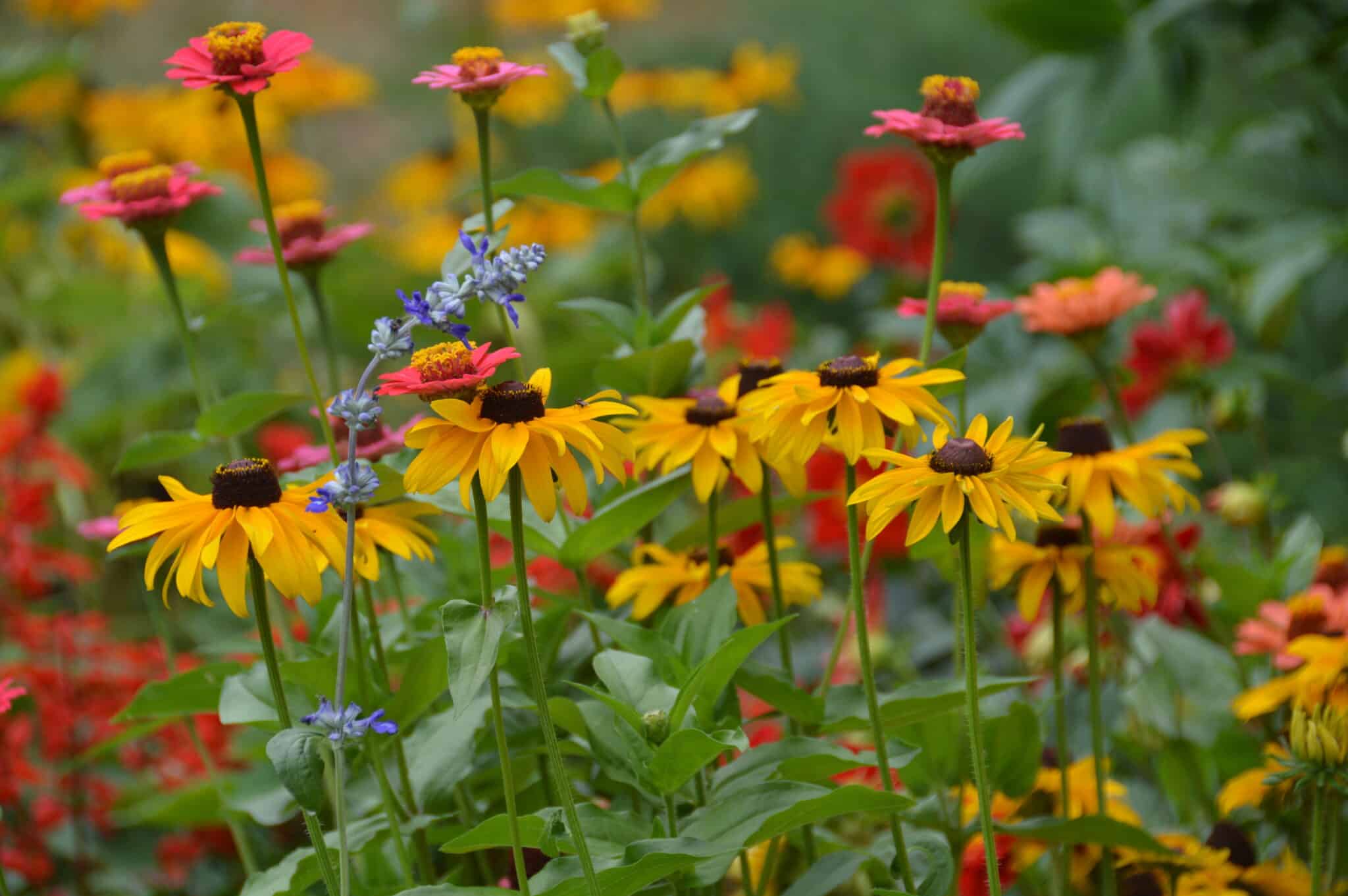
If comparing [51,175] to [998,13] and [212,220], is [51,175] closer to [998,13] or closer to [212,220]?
[212,220]

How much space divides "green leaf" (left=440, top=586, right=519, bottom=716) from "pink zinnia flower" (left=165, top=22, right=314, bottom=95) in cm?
28

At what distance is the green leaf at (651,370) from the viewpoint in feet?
2.58

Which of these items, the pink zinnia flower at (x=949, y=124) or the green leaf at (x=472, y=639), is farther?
the pink zinnia flower at (x=949, y=124)

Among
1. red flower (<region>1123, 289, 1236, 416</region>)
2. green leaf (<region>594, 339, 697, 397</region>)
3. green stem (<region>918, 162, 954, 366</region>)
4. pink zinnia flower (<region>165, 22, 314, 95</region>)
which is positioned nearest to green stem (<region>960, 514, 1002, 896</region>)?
green stem (<region>918, 162, 954, 366</region>)

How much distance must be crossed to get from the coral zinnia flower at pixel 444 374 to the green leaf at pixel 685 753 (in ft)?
0.57

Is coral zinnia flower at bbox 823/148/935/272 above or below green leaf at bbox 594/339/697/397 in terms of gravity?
below

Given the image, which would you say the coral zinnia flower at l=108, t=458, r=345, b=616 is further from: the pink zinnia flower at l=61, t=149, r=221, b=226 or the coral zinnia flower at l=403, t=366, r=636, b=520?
the pink zinnia flower at l=61, t=149, r=221, b=226

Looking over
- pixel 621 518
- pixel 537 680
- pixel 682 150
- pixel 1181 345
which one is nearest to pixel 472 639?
pixel 537 680

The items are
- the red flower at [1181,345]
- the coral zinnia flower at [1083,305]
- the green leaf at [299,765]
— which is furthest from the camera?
the red flower at [1181,345]

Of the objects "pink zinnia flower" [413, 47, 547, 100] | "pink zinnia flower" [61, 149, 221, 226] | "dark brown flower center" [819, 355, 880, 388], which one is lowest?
"dark brown flower center" [819, 355, 880, 388]

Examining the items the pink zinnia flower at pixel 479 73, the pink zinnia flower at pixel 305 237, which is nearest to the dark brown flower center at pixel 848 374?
the pink zinnia flower at pixel 479 73

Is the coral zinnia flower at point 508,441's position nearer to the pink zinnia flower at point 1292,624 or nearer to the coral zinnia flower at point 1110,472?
the coral zinnia flower at point 1110,472

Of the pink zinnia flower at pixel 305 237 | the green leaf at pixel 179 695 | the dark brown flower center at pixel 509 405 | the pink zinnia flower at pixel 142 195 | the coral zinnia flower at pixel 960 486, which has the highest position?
the pink zinnia flower at pixel 142 195

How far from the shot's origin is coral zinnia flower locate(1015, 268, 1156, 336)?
85 cm
